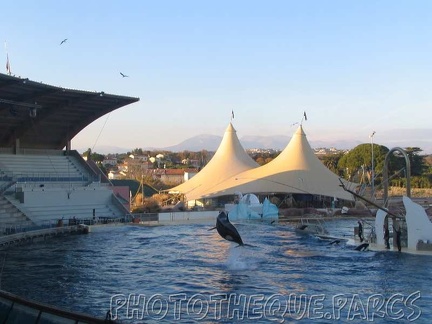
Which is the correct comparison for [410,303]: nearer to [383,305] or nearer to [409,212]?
[383,305]

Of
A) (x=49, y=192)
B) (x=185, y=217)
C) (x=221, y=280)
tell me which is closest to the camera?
(x=221, y=280)

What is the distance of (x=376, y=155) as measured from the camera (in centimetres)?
7738

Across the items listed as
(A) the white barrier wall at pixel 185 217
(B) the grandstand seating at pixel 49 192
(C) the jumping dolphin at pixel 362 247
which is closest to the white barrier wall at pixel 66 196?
(B) the grandstand seating at pixel 49 192

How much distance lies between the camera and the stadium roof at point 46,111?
38.3 metres

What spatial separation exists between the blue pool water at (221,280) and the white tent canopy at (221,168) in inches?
1124

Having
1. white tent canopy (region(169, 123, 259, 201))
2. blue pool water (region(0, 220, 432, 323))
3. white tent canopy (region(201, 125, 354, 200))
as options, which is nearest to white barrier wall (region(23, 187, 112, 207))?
blue pool water (region(0, 220, 432, 323))

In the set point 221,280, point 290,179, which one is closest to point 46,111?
point 290,179

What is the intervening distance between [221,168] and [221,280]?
4387 cm

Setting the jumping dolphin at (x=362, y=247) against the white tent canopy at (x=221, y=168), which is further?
the white tent canopy at (x=221, y=168)

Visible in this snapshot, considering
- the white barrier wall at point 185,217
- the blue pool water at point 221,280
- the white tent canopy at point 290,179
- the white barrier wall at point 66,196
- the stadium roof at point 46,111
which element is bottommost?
the blue pool water at point 221,280

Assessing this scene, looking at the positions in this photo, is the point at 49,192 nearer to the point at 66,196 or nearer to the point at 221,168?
the point at 66,196

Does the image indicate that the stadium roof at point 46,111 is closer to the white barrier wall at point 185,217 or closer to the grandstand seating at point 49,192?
the grandstand seating at point 49,192

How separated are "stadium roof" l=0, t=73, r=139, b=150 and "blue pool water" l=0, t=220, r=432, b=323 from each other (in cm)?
1353

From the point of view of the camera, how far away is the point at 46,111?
144 ft
